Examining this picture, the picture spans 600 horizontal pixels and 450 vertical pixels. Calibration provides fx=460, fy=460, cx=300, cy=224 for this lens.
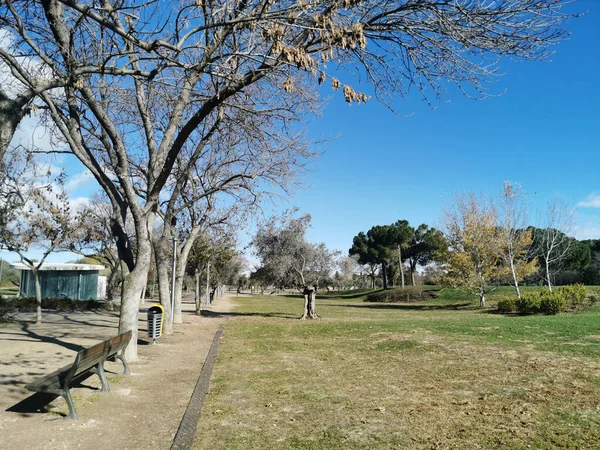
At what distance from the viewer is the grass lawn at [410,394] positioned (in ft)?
15.5

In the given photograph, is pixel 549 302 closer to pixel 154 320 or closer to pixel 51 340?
pixel 154 320

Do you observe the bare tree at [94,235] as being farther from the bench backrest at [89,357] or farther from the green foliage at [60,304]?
the bench backrest at [89,357]

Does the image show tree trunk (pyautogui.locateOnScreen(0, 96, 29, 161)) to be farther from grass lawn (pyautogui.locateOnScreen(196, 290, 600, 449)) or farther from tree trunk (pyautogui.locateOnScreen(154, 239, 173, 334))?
tree trunk (pyautogui.locateOnScreen(154, 239, 173, 334))

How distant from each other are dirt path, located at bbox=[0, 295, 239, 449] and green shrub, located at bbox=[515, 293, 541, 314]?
1733cm

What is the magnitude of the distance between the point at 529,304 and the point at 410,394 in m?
19.0

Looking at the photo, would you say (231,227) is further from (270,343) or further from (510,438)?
(510,438)

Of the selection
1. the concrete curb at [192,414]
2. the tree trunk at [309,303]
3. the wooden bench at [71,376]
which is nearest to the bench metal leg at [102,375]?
the wooden bench at [71,376]

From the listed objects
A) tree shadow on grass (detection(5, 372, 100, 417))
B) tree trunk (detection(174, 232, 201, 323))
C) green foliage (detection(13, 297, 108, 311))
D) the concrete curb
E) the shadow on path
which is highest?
tree trunk (detection(174, 232, 201, 323))

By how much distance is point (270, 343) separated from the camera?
42.4 feet

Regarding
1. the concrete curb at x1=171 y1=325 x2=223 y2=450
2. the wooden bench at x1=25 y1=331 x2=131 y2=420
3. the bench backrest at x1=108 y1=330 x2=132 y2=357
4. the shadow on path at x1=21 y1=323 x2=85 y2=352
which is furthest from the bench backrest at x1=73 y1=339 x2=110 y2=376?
the shadow on path at x1=21 y1=323 x2=85 y2=352

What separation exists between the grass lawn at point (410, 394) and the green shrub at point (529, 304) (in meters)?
10.5

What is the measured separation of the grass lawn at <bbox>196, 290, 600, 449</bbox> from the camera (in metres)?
4.71

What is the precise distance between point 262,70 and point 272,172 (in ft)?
19.6

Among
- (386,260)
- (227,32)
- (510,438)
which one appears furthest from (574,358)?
(386,260)
